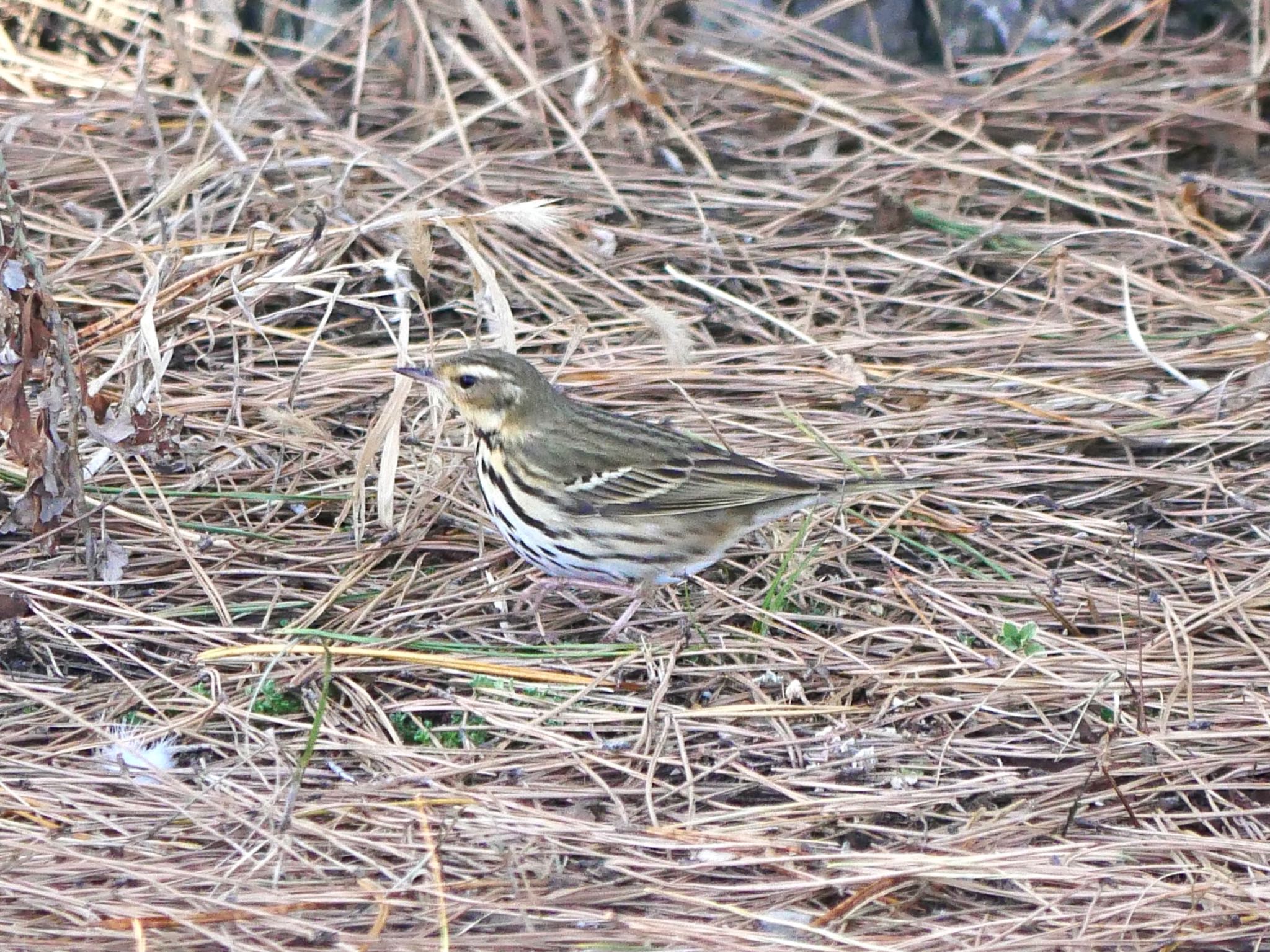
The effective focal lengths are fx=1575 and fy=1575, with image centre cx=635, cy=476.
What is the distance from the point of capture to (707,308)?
6168mm

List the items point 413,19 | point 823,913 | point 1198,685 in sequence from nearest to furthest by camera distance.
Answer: point 823,913 < point 1198,685 < point 413,19

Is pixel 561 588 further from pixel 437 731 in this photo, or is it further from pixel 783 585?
pixel 437 731

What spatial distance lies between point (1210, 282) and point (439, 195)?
10.3ft

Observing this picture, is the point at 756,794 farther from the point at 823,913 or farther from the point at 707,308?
the point at 707,308

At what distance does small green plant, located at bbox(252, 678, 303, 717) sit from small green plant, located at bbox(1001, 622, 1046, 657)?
6.38 ft

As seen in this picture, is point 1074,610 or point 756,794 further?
point 1074,610

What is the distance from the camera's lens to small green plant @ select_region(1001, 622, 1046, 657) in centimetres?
436

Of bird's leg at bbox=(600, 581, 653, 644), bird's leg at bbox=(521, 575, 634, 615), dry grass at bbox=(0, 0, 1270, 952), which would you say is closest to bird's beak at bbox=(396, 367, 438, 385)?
dry grass at bbox=(0, 0, 1270, 952)

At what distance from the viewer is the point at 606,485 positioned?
4832mm

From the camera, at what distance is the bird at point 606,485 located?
15.5ft

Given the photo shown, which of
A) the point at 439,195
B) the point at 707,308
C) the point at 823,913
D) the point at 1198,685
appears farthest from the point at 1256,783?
the point at 439,195

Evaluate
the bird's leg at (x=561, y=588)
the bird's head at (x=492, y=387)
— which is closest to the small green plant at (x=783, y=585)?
the bird's leg at (x=561, y=588)

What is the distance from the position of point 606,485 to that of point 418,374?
2.20 feet

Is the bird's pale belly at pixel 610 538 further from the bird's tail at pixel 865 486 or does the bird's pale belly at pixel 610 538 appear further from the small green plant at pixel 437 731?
the small green plant at pixel 437 731
